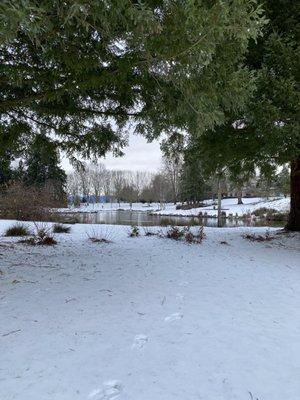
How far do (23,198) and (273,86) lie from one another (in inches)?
475

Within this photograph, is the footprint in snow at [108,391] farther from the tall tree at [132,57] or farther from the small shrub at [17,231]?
the small shrub at [17,231]

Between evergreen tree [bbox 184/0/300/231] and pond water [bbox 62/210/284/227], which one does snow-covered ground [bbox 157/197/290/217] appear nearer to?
pond water [bbox 62/210/284/227]

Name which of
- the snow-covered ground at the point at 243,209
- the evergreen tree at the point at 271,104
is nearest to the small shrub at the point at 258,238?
the evergreen tree at the point at 271,104

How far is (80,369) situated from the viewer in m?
2.99

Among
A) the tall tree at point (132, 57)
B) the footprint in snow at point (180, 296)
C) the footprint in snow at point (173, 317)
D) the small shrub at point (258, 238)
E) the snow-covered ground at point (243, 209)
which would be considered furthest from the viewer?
the snow-covered ground at point (243, 209)

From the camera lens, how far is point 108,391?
270 centimetres

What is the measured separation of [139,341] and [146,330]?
0.26 metres

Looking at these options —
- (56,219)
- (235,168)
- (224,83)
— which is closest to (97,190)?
(56,219)

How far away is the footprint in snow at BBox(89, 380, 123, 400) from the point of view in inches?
103

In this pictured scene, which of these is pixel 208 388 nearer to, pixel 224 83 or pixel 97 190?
pixel 224 83

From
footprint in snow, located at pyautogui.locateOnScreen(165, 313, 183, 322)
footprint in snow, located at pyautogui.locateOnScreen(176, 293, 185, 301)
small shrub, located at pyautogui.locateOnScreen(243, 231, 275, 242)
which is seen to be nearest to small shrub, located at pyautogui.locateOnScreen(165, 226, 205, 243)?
small shrub, located at pyautogui.locateOnScreen(243, 231, 275, 242)

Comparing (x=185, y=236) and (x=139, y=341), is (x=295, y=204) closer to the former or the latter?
(x=185, y=236)

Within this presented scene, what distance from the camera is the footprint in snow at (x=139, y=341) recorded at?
3375mm

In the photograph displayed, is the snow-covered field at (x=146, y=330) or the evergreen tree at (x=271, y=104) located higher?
the evergreen tree at (x=271, y=104)
